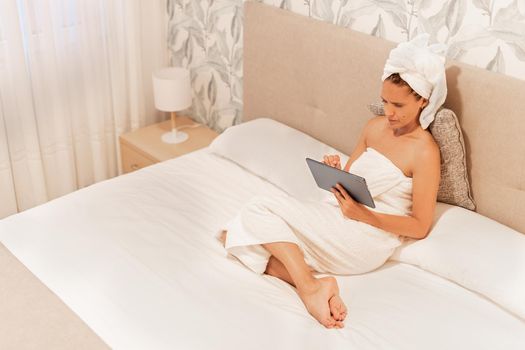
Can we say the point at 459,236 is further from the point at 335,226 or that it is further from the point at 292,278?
the point at 292,278

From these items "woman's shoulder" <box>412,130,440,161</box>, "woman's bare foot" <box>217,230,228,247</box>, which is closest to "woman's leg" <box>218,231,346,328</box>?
"woman's bare foot" <box>217,230,228,247</box>

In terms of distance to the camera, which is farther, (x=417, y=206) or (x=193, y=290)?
(x=417, y=206)

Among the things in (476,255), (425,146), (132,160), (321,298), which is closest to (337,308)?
(321,298)

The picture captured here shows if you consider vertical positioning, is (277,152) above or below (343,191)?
below

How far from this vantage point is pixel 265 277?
202 centimetres

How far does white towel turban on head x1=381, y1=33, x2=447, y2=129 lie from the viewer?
196 centimetres

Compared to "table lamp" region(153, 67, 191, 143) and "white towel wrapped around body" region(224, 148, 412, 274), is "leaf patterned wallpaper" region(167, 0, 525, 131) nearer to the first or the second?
"table lamp" region(153, 67, 191, 143)

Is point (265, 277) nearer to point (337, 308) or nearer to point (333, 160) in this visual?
point (337, 308)

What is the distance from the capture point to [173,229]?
7.22ft

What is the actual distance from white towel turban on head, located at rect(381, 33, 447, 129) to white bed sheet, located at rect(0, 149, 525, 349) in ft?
2.04

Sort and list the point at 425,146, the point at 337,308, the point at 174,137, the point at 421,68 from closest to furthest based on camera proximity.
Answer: the point at 337,308 < the point at 421,68 < the point at 425,146 < the point at 174,137

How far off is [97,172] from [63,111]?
0.44m

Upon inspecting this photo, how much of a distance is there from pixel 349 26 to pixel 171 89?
1.04 m

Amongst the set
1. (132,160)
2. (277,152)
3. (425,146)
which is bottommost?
(132,160)
